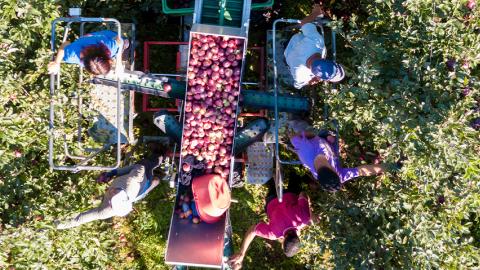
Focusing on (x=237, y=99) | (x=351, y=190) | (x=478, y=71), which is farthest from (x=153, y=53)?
(x=478, y=71)

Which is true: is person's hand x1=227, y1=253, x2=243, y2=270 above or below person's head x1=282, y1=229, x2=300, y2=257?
below

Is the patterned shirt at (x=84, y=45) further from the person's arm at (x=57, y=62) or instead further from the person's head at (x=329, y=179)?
the person's head at (x=329, y=179)

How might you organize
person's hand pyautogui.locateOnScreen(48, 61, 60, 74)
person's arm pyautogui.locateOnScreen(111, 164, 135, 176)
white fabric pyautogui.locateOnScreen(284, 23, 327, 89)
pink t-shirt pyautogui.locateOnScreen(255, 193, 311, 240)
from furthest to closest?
person's arm pyautogui.locateOnScreen(111, 164, 135, 176) → pink t-shirt pyautogui.locateOnScreen(255, 193, 311, 240) → white fabric pyautogui.locateOnScreen(284, 23, 327, 89) → person's hand pyautogui.locateOnScreen(48, 61, 60, 74)

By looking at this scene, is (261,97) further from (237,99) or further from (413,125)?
(413,125)

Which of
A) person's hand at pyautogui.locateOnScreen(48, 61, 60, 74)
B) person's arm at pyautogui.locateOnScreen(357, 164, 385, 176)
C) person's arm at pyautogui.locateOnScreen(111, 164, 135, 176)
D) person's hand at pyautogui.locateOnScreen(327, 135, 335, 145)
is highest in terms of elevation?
person's hand at pyautogui.locateOnScreen(48, 61, 60, 74)

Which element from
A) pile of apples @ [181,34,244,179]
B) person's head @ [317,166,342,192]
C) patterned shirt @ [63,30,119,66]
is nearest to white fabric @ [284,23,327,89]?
pile of apples @ [181,34,244,179]

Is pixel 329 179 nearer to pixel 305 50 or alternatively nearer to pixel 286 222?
pixel 286 222

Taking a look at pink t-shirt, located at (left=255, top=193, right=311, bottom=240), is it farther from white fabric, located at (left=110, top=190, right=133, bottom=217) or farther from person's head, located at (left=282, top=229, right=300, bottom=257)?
white fabric, located at (left=110, top=190, right=133, bottom=217)
